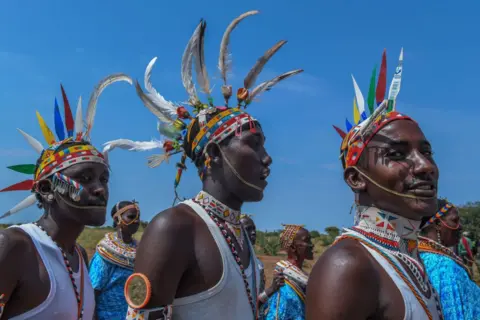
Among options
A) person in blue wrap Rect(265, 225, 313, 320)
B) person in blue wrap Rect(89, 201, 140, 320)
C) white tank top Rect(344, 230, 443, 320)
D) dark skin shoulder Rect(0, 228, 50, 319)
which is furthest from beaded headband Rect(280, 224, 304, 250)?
white tank top Rect(344, 230, 443, 320)

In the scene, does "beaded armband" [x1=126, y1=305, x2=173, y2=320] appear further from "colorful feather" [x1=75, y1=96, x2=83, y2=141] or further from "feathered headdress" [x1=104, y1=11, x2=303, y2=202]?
"colorful feather" [x1=75, y1=96, x2=83, y2=141]

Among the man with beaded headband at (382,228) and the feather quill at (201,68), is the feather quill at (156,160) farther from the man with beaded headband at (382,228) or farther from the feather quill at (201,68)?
the man with beaded headband at (382,228)

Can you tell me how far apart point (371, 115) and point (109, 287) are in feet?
18.7

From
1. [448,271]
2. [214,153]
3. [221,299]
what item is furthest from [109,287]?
[221,299]

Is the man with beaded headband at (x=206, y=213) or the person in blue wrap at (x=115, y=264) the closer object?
the man with beaded headband at (x=206, y=213)

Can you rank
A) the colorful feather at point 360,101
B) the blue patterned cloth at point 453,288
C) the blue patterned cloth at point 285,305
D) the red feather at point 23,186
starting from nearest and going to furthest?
the colorful feather at point 360,101
the red feather at point 23,186
the blue patterned cloth at point 453,288
the blue patterned cloth at point 285,305

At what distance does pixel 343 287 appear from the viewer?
8.92ft

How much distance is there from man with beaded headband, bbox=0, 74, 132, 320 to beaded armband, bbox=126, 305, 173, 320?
39.0 inches

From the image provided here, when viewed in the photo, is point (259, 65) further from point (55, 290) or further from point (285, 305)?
point (285, 305)

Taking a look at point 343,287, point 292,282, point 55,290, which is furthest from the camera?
point 292,282

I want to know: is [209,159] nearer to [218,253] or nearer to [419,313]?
[218,253]

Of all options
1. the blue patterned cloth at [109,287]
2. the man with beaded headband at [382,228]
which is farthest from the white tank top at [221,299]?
the blue patterned cloth at [109,287]

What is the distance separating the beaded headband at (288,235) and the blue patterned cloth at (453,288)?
2569mm

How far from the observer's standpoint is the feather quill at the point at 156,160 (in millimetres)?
4539
